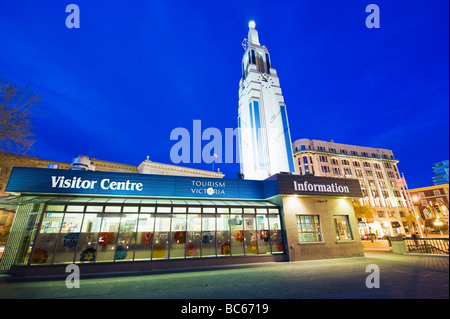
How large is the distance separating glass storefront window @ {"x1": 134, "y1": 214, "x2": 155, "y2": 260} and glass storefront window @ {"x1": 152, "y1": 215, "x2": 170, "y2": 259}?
0.26m

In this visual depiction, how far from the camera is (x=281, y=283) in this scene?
8.29 meters

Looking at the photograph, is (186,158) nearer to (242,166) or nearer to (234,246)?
(242,166)

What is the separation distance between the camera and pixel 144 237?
41.5 feet

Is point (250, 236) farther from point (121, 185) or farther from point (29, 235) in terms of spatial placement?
point (29, 235)

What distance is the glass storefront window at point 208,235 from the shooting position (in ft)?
44.5

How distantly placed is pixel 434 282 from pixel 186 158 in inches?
746

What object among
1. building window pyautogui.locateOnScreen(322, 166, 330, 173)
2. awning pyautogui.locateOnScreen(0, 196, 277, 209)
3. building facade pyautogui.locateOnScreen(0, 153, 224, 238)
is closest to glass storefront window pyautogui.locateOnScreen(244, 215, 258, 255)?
awning pyautogui.locateOnScreen(0, 196, 277, 209)

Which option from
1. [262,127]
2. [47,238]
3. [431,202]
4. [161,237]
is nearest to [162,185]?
[161,237]

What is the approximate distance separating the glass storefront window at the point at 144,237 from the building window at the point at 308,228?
1079 centimetres

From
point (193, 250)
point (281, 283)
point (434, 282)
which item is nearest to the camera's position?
point (434, 282)

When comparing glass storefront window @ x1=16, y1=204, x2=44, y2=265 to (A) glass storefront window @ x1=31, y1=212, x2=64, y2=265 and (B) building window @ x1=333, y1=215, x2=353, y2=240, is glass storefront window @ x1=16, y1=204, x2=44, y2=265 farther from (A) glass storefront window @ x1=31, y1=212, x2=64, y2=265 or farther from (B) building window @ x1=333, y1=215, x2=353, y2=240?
(B) building window @ x1=333, y1=215, x2=353, y2=240
